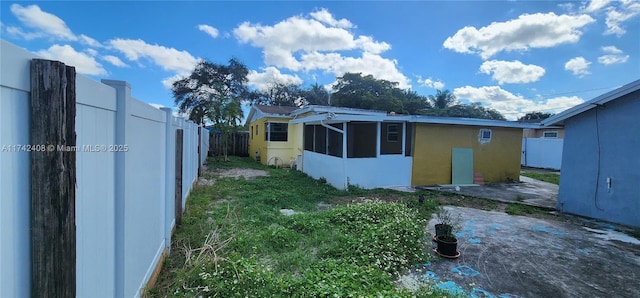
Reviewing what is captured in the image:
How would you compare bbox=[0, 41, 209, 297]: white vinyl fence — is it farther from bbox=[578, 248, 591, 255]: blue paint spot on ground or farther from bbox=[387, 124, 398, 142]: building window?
bbox=[387, 124, 398, 142]: building window

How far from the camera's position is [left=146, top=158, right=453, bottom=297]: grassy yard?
2.81 m

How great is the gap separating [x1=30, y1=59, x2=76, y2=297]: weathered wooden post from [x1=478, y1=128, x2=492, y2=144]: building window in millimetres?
11653

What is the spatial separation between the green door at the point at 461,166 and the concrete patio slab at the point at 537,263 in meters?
4.54

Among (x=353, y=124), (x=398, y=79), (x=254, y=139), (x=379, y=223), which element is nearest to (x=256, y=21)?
(x=254, y=139)

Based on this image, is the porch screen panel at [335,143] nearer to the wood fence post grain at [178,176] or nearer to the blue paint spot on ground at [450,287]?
the wood fence post grain at [178,176]

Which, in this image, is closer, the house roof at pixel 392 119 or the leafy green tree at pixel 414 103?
the house roof at pixel 392 119

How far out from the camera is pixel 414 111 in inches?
1228

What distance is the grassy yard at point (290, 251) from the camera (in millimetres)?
2811

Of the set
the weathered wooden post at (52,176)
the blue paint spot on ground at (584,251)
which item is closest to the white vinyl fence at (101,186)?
the weathered wooden post at (52,176)

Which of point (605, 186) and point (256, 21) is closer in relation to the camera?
point (605, 186)

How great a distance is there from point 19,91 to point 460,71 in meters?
19.5

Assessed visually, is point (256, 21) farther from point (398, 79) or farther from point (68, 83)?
point (398, 79)

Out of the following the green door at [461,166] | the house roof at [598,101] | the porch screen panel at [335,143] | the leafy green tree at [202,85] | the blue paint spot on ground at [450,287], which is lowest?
the blue paint spot on ground at [450,287]

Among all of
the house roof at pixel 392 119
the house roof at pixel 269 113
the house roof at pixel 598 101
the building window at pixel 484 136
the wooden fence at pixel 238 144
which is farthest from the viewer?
the wooden fence at pixel 238 144
